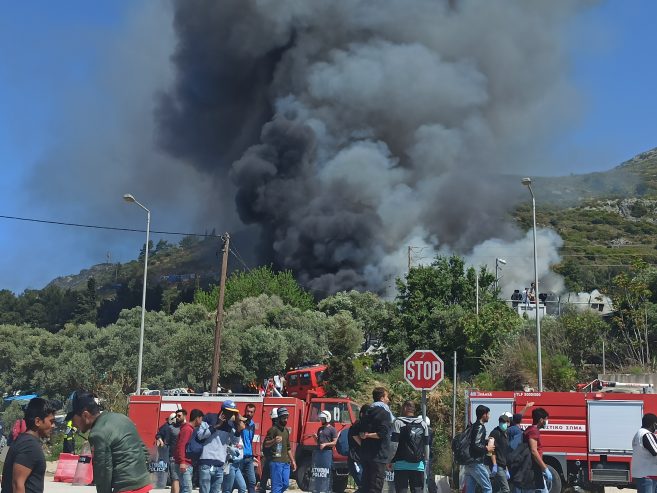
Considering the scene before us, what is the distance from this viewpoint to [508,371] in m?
28.0

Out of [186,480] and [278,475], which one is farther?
[278,475]

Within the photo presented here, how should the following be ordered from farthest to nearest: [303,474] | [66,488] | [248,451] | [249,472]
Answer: [303,474] → [66,488] → [249,472] → [248,451]

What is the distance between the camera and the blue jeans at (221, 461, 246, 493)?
11445 millimetres

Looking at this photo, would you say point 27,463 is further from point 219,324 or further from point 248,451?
point 219,324

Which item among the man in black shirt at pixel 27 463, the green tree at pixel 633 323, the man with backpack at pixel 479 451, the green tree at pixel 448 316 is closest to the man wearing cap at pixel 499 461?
the man with backpack at pixel 479 451

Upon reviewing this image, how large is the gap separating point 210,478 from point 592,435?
324 inches

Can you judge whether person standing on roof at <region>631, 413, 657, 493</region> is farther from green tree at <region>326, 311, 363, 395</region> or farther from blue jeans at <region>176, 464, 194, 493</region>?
green tree at <region>326, 311, 363, 395</region>

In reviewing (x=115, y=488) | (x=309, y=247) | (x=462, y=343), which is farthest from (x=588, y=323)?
(x=309, y=247)

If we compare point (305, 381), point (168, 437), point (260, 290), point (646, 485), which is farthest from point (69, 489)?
point (260, 290)

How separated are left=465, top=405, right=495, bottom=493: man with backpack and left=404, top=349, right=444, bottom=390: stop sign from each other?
0.94m

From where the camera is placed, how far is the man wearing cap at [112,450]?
5.48 metres

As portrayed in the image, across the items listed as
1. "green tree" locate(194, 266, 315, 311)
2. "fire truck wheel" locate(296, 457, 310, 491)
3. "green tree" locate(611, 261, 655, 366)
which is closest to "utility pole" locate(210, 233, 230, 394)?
"fire truck wheel" locate(296, 457, 310, 491)

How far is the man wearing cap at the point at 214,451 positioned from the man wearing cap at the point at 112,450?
478 cm

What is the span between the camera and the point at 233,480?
1155 centimetres
